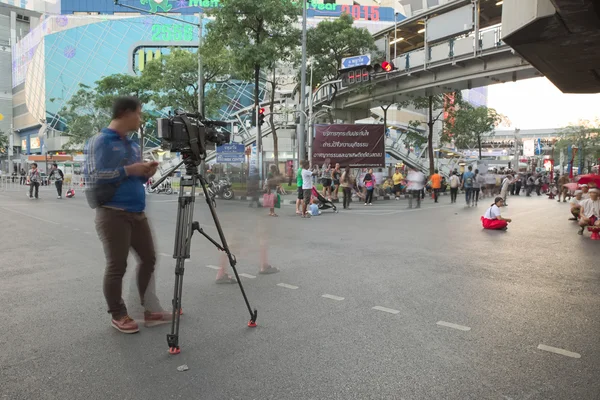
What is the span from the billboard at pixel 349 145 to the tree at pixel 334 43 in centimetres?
739

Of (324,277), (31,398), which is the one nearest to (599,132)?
(324,277)

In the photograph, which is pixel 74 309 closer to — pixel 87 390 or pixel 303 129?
pixel 87 390

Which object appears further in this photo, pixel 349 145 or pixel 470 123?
pixel 470 123

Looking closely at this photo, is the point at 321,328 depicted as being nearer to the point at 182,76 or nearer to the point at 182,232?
the point at 182,232

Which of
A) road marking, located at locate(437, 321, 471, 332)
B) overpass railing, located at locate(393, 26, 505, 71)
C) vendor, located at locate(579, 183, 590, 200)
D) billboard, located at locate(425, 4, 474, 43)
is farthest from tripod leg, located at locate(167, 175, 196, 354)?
billboard, located at locate(425, 4, 474, 43)

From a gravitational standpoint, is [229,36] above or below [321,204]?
above

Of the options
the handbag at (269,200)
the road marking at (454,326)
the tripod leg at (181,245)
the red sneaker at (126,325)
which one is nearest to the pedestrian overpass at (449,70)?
the handbag at (269,200)

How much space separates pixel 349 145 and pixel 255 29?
8310 mm

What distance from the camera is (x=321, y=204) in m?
16.3

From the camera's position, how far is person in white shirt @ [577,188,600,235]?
32.8 ft

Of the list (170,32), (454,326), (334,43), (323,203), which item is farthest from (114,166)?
(170,32)

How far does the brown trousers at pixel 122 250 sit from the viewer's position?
3.72 metres

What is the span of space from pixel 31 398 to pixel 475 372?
290cm

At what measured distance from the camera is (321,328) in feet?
13.2
